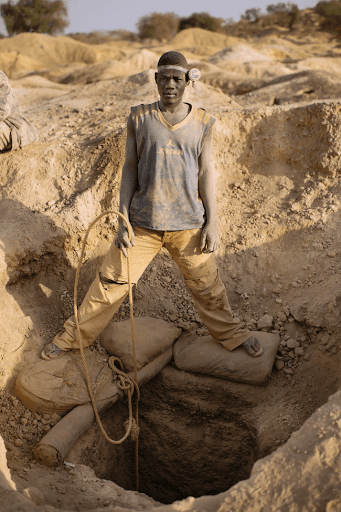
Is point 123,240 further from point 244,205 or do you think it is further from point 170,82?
point 244,205

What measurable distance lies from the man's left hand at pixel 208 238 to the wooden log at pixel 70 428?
1.14 m

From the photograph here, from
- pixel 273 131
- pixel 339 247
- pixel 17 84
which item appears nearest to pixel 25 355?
pixel 339 247

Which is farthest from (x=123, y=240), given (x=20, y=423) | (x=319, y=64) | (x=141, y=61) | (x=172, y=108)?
(x=319, y=64)

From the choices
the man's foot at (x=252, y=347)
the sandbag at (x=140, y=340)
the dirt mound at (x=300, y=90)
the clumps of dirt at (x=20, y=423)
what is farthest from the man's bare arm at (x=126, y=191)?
the dirt mound at (x=300, y=90)

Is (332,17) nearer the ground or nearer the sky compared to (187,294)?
nearer the sky

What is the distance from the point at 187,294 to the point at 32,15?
2458cm

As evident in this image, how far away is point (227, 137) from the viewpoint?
13.3 ft

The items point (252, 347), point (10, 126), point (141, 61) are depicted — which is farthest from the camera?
point (141, 61)

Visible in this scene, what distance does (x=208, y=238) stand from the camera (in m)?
2.61

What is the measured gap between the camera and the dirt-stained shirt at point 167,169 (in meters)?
2.35

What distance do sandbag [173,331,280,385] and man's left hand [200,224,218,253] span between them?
894 mm

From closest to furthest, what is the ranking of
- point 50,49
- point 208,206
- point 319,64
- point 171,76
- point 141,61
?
point 171,76 < point 208,206 < point 319,64 < point 141,61 < point 50,49

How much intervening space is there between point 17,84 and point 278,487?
10.3 metres

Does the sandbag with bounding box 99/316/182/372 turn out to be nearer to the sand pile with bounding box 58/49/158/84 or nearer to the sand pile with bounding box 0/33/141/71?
the sand pile with bounding box 58/49/158/84
